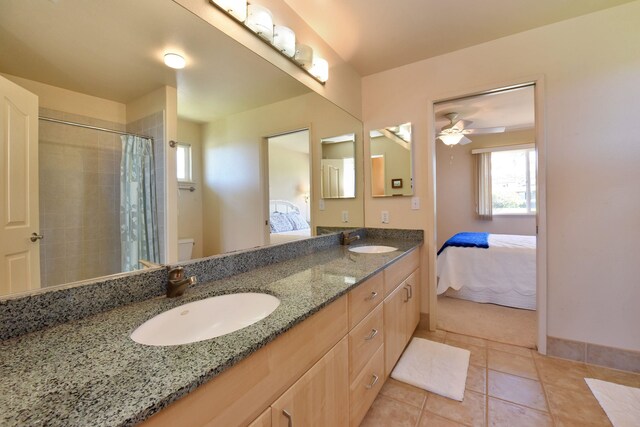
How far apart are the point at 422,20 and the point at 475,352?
2.34 meters

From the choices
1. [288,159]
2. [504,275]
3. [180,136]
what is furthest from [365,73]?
[504,275]

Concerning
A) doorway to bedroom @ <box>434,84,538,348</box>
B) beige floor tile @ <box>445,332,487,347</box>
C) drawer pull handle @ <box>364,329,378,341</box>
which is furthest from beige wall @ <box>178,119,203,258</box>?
beige floor tile @ <box>445,332,487,347</box>

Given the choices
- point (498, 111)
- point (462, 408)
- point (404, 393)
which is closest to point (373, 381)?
point (404, 393)

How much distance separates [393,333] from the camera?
162 centimetres

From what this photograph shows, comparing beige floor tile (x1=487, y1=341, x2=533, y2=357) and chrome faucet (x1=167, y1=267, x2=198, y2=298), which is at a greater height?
chrome faucet (x1=167, y1=267, x2=198, y2=298)

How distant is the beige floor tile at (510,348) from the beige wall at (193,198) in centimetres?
220

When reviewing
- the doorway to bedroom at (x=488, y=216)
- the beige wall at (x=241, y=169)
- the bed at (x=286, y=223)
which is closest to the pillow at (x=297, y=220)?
the bed at (x=286, y=223)

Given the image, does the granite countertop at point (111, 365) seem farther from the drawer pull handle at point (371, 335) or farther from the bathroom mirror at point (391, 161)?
the bathroom mirror at point (391, 161)

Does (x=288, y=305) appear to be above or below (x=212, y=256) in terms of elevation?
below

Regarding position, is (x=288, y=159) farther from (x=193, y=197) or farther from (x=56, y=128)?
(x=56, y=128)

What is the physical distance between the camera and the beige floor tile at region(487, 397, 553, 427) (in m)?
1.33

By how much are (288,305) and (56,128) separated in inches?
33.1

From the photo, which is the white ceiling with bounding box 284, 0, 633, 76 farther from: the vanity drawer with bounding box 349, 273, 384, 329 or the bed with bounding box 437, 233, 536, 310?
the bed with bounding box 437, 233, 536, 310

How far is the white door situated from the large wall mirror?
0.01 metres
